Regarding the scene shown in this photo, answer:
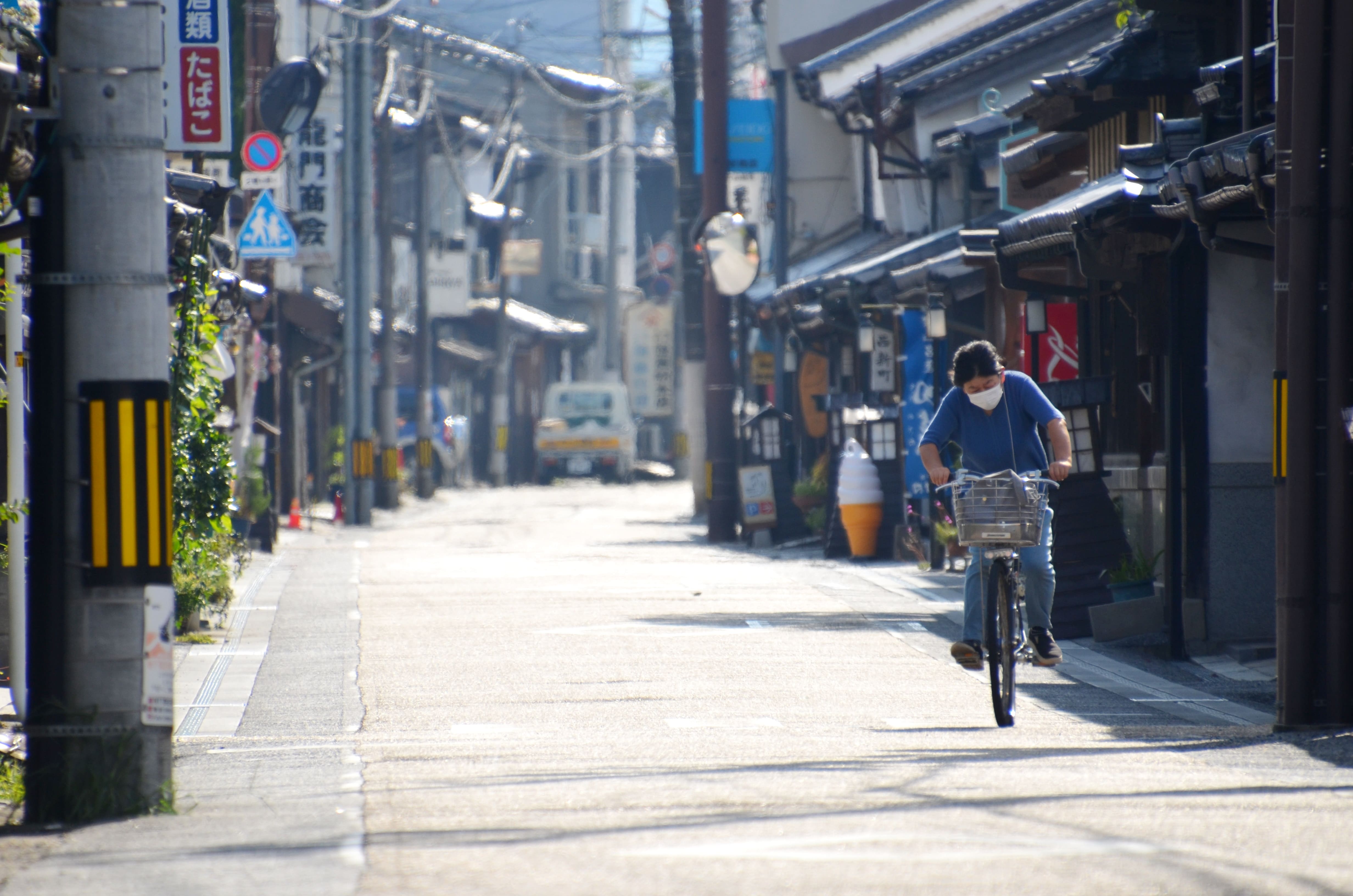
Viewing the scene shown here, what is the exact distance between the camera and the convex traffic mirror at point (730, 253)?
87.1ft

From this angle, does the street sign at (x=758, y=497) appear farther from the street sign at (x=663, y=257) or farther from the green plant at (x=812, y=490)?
the street sign at (x=663, y=257)

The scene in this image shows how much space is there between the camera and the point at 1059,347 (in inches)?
714

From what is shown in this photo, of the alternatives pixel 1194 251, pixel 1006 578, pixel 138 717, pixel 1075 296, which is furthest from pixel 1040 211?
pixel 138 717

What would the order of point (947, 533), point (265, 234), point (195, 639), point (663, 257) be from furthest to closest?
point (663, 257), point (265, 234), point (947, 533), point (195, 639)

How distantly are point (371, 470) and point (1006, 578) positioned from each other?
23654 millimetres

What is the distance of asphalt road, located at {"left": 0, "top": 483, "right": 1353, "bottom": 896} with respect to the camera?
5.58m

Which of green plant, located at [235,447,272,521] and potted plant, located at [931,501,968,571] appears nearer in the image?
potted plant, located at [931,501,968,571]

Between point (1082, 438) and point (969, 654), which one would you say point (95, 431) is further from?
point (1082, 438)

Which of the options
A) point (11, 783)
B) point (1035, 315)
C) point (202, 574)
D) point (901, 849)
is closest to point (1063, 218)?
point (1035, 315)

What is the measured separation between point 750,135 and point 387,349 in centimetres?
940

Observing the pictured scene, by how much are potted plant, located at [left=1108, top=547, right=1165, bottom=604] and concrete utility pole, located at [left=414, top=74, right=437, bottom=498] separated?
1106 inches

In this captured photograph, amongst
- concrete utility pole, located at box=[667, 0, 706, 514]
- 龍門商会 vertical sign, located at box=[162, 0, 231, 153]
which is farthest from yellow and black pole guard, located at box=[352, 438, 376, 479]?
龍門商会 vertical sign, located at box=[162, 0, 231, 153]

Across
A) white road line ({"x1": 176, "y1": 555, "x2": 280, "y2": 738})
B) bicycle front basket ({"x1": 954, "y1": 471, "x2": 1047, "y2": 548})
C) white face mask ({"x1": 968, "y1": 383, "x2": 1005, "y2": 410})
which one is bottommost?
white road line ({"x1": 176, "y1": 555, "x2": 280, "y2": 738})

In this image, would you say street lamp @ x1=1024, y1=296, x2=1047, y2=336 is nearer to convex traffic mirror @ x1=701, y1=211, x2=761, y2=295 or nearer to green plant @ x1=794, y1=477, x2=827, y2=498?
green plant @ x1=794, y1=477, x2=827, y2=498
